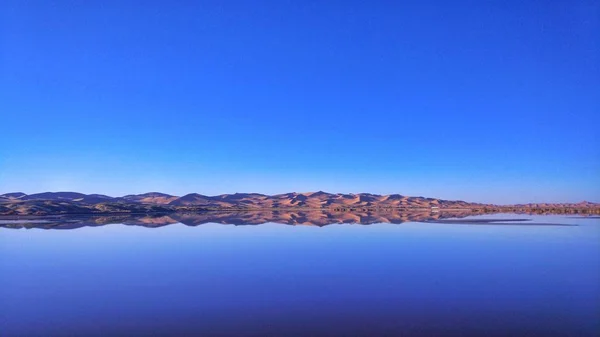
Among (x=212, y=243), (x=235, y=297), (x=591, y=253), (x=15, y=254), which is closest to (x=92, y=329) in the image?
(x=235, y=297)

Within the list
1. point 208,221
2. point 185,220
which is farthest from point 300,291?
point 185,220

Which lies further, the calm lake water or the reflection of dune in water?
the reflection of dune in water

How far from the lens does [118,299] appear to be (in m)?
7.64

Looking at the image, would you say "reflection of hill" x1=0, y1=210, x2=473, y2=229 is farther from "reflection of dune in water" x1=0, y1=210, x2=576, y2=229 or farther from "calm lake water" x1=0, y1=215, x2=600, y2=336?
"calm lake water" x1=0, y1=215, x2=600, y2=336

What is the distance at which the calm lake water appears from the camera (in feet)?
20.0

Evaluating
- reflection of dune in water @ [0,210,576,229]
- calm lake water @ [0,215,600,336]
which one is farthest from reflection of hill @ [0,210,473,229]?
calm lake water @ [0,215,600,336]

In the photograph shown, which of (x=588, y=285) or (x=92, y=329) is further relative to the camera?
(x=588, y=285)

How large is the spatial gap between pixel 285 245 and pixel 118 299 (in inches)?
353

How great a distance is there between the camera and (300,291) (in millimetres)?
8297

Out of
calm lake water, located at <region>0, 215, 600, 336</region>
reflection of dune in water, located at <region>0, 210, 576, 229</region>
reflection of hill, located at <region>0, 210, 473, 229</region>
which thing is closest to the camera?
calm lake water, located at <region>0, 215, 600, 336</region>

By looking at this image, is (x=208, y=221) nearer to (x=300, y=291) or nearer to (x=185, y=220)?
(x=185, y=220)

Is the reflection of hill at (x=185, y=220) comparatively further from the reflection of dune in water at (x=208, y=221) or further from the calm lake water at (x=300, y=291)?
the calm lake water at (x=300, y=291)

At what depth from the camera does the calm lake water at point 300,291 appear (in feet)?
20.0

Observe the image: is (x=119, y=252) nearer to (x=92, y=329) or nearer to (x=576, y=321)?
(x=92, y=329)
